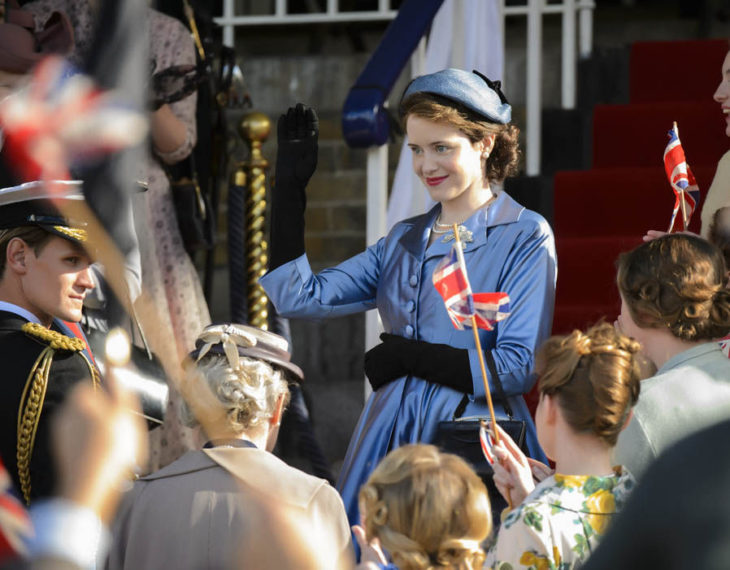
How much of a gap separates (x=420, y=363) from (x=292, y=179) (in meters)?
0.59

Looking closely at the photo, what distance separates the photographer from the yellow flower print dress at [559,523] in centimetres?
233

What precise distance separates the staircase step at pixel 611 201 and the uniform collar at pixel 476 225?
1.67m

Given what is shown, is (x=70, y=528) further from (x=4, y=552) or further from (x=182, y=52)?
(x=182, y=52)

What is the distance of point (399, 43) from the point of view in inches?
169

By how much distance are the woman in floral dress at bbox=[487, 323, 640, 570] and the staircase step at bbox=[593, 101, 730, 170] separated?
279 centimetres

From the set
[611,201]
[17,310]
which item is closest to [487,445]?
[17,310]

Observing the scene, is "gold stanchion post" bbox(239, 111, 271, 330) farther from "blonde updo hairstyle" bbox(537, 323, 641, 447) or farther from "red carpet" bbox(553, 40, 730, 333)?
"blonde updo hairstyle" bbox(537, 323, 641, 447)

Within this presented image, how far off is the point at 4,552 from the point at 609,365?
1.41m

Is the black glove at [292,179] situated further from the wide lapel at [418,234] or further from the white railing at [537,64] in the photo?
the white railing at [537,64]

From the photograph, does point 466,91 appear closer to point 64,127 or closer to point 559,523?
point 64,127

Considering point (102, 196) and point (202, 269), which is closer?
point (102, 196)

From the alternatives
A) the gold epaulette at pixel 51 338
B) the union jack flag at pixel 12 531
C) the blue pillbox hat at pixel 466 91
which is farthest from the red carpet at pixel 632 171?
the union jack flag at pixel 12 531

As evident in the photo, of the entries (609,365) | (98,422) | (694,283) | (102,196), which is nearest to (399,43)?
(102,196)

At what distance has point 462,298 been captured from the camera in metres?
2.74
